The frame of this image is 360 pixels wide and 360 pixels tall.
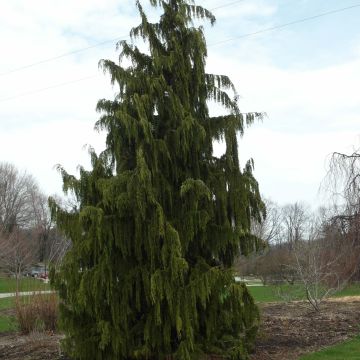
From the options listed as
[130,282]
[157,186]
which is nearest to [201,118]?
[157,186]

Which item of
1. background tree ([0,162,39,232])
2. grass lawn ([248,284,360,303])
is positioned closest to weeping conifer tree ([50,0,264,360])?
grass lawn ([248,284,360,303])

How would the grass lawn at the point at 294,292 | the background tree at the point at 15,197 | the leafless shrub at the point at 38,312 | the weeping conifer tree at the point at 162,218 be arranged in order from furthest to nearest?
the background tree at the point at 15,197 < the grass lawn at the point at 294,292 < the leafless shrub at the point at 38,312 < the weeping conifer tree at the point at 162,218

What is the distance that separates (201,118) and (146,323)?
10.1 ft

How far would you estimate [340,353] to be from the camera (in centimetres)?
789

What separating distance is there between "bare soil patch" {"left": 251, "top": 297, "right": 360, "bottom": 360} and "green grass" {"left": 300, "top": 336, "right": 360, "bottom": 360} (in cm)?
23

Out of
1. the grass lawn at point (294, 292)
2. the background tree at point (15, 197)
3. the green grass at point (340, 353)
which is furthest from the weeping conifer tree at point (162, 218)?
the background tree at point (15, 197)

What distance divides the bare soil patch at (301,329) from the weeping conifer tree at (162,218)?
766 millimetres

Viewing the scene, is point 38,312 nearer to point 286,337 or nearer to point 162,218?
point 286,337

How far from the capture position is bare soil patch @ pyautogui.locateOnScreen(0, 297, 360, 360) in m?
8.30

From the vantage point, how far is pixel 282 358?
7.65 m

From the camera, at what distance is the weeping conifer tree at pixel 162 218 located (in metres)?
6.48

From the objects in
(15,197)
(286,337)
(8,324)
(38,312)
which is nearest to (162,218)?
Result: (286,337)

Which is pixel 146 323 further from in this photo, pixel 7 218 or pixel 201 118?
pixel 7 218

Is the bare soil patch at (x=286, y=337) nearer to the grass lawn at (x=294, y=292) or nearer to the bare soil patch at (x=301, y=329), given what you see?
the bare soil patch at (x=301, y=329)
